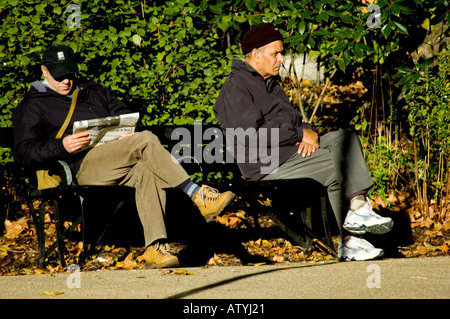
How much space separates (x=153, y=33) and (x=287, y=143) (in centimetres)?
182

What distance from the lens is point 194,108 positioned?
619cm

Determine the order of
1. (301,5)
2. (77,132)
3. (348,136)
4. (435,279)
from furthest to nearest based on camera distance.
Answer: (301,5) → (348,136) → (77,132) → (435,279)

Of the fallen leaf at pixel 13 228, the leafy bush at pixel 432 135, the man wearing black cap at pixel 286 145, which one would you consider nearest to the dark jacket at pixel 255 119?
the man wearing black cap at pixel 286 145

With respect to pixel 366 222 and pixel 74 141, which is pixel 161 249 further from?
pixel 366 222

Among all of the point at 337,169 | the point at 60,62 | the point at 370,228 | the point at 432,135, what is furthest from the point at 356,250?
the point at 60,62

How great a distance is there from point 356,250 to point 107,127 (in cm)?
211

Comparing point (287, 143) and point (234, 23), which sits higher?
point (234, 23)

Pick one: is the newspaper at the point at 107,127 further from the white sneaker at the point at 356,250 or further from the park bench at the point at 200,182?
the white sneaker at the point at 356,250

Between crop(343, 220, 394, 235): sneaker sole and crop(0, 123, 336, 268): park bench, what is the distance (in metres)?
0.41

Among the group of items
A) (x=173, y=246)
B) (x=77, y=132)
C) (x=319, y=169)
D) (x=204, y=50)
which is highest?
(x=204, y=50)

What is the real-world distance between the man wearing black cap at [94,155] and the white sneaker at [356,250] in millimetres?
1043

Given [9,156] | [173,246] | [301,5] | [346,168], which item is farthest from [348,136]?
[9,156]

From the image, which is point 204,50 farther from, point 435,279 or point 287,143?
point 435,279
